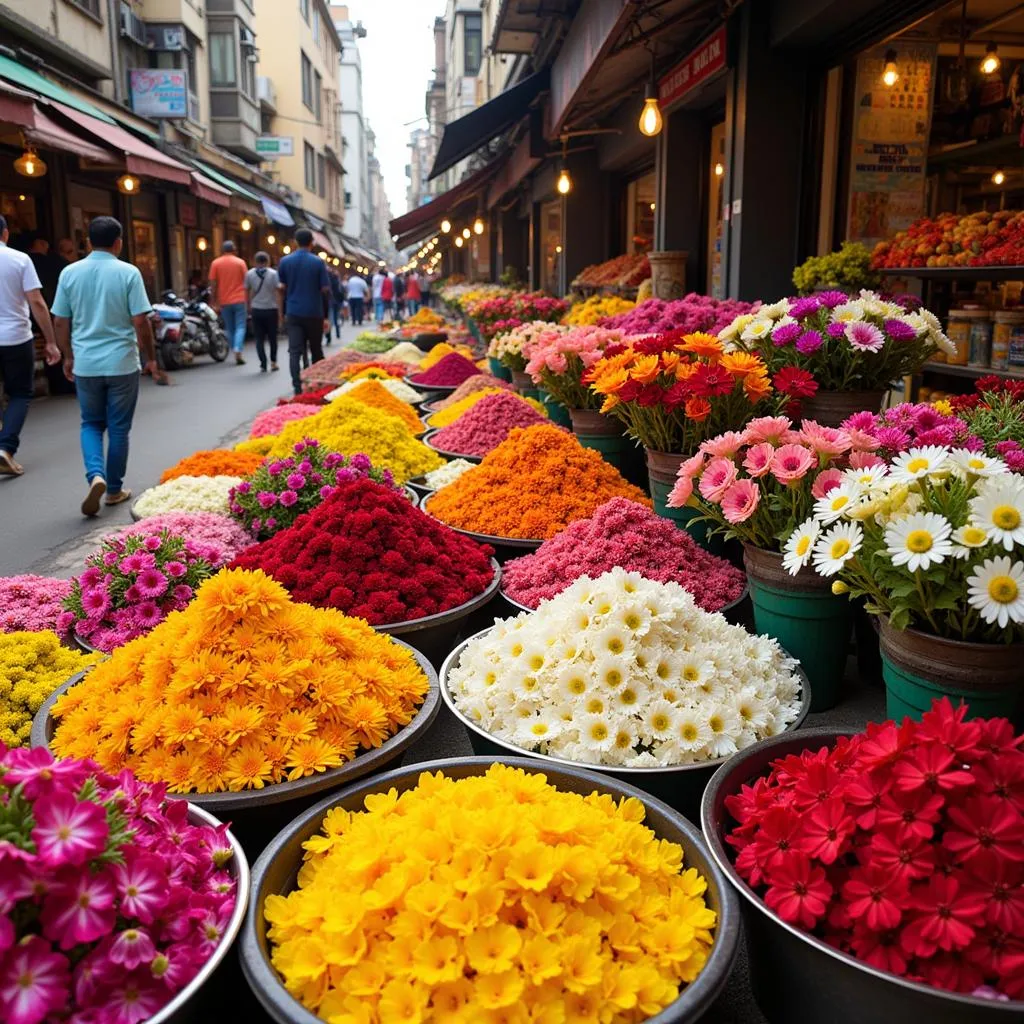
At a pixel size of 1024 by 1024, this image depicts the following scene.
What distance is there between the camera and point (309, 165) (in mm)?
45594

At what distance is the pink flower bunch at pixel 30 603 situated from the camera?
3.12m

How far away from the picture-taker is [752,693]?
2332mm

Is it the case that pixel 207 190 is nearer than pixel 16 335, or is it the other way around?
pixel 16 335

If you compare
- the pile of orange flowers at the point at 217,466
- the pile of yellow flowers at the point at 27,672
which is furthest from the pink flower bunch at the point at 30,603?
the pile of orange flowers at the point at 217,466

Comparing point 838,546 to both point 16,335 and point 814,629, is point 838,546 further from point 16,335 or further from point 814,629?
point 16,335

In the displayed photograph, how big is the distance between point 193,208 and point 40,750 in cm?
2441

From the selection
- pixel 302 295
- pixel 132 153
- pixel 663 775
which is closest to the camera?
pixel 663 775

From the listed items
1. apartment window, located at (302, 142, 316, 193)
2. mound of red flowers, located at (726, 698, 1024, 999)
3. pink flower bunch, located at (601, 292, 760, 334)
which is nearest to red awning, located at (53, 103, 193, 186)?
pink flower bunch, located at (601, 292, 760, 334)

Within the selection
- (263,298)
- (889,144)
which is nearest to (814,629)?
(889,144)

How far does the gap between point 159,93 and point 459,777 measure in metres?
20.9

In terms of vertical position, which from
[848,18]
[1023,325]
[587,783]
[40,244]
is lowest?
[587,783]

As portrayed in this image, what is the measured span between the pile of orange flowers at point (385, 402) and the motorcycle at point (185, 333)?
34.3 feet

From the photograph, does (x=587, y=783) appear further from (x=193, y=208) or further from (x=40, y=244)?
(x=193, y=208)

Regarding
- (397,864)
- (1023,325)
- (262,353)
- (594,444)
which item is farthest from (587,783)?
(262,353)
